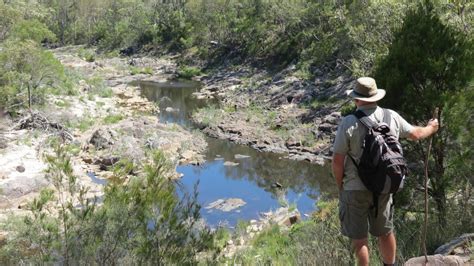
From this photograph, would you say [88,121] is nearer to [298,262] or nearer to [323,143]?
[323,143]

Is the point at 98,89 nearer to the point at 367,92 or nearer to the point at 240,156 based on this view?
the point at 240,156

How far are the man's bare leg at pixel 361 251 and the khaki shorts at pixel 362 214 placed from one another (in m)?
0.04

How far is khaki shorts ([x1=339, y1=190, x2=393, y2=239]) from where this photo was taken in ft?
14.2

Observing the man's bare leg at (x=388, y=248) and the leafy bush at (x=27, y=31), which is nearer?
the man's bare leg at (x=388, y=248)

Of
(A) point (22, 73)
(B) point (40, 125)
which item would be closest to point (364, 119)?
(B) point (40, 125)

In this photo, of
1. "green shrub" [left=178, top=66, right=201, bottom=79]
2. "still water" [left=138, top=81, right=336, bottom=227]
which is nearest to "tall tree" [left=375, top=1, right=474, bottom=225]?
"still water" [left=138, top=81, right=336, bottom=227]

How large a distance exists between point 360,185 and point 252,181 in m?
14.2

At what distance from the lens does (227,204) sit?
51.8ft

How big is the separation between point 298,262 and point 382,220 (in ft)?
3.85

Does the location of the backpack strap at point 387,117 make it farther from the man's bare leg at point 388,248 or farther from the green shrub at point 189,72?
the green shrub at point 189,72

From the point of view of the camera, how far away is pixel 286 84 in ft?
98.8

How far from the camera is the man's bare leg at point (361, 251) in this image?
14.2ft

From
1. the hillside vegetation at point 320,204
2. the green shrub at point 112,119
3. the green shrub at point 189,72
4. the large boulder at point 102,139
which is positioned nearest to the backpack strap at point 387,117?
the hillside vegetation at point 320,204

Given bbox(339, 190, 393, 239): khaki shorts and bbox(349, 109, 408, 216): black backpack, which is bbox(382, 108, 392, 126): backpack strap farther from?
bbox(339, 190, 393, 239): khaki shorts
